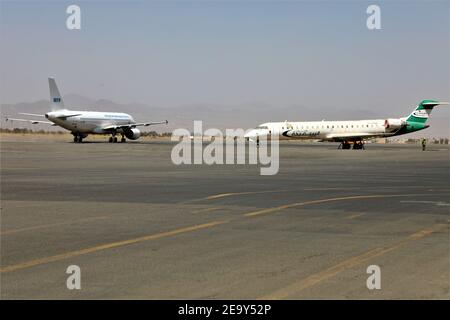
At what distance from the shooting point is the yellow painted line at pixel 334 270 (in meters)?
8.85

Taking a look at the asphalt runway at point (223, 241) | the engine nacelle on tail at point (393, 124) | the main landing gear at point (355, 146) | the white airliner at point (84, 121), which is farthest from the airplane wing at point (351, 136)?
the asphalt runway at point (223, 241)

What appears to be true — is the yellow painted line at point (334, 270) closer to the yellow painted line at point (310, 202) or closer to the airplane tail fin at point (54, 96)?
the yellow painted line at point (310, 202)

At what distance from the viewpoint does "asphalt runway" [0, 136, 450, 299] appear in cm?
919

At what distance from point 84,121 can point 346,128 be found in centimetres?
3235

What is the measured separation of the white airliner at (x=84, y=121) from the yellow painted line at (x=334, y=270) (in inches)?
3108

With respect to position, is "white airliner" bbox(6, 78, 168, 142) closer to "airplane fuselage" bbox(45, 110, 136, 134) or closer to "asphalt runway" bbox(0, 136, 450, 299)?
"airplane fuselage" bbox(45, 110, 136, 134)

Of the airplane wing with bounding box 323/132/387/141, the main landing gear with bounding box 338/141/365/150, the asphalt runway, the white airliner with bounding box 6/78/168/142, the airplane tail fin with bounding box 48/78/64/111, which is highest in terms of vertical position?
the airplane tail fin with bounding box 48/78/64/111

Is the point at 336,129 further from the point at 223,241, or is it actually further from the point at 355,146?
the point at 223,241

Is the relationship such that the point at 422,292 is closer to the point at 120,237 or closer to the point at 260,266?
the point at 260,266

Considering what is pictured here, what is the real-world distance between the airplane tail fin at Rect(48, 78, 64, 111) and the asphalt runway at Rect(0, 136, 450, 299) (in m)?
65.6

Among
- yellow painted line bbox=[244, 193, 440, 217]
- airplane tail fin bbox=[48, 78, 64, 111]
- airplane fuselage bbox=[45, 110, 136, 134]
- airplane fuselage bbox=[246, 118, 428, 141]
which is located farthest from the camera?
airplane fuselage bbox=[246, 118, 428, 141]

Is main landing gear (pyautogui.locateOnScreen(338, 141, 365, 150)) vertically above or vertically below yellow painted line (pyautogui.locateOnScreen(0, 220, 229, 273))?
above

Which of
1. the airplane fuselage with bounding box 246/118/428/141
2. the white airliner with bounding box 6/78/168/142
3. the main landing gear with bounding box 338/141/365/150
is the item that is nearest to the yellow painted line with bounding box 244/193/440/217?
the main landing gear with bounding box 338/141/365/150
